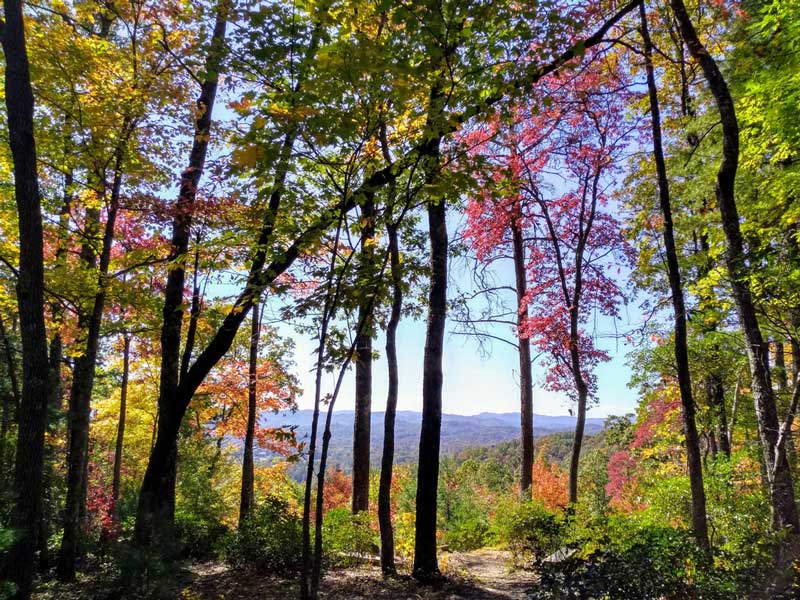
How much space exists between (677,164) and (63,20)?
11353 mm

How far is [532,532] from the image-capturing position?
6758mm

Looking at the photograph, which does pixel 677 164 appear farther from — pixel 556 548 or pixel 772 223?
pixel 556 548

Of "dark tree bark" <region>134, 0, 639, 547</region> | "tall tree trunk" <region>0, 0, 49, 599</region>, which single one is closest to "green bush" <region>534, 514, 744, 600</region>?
"dark tree bark" <region>134, 0, 639, 547</region>

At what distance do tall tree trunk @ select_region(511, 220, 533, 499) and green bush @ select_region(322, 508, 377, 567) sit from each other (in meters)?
4.60

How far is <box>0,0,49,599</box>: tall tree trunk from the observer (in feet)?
15.9

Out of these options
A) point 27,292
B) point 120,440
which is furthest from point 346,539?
point 120,440

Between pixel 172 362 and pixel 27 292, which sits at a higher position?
pixel 27 292

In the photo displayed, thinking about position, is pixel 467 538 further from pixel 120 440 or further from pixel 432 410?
pixel 120 440

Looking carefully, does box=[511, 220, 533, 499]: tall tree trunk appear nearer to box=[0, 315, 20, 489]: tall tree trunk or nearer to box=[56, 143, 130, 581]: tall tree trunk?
box=[56, 143, 130, 581]: tall tree trunk

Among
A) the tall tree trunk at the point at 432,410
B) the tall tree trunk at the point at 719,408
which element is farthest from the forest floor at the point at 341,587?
the tall tree trunk at the point at 719,408

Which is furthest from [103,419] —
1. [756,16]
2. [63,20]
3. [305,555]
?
[756,16]

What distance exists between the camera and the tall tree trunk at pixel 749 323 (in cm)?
462

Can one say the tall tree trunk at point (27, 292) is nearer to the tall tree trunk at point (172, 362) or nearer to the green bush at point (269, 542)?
the tall tree trunk at point (172, 362)

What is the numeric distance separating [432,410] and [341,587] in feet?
7.61
